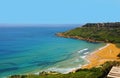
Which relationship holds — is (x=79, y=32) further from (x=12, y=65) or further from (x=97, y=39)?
(x=12, y=65)

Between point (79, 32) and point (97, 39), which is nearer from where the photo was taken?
point (97, 39)

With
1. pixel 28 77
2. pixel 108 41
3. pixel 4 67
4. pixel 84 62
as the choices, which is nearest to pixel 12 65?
pixel 4 67

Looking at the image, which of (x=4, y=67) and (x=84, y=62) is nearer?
(x=4, y=67)

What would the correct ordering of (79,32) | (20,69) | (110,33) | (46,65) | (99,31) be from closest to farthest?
(20,69) → (46,65) → (110,33) → (99,31) → (79,32)

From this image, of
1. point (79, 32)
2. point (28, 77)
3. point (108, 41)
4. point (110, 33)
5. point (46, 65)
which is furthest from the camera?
point (79, 32)

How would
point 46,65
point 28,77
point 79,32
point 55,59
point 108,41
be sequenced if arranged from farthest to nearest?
point 79,32 → point 108,41 → point 55,59 → point 46,65 → point 28,77

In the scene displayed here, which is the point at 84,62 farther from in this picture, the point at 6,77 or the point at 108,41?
the point at 108,41

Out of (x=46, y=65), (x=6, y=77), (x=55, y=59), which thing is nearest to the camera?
(x=6, y=77)

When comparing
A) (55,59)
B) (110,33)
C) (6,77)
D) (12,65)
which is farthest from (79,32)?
(6,77)
